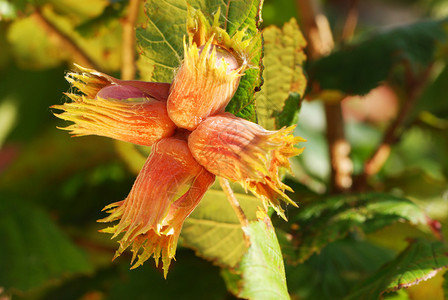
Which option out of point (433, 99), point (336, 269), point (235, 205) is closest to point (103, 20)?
point (235, 205)

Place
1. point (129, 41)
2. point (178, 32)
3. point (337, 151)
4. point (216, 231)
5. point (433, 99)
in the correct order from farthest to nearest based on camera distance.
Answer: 1. point (433, 99)
2. point (337, 151)
3. point (129, 41)
4. point (216, 231)
5. point (178, 32)

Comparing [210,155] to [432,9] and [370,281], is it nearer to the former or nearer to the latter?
[370,281]

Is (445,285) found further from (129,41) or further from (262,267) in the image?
(129,41)

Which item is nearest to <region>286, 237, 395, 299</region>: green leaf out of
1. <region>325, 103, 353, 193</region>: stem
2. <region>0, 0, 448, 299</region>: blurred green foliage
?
<region>0, 0, 448, 299</region>: blurred green foliage

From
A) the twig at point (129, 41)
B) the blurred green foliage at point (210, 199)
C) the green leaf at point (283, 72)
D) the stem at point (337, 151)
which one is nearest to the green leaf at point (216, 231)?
the blurred green foliage at point (210, 199)

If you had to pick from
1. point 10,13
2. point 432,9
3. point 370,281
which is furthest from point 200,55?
point 432,9

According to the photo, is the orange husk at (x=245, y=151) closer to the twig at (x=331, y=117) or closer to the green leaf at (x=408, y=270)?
the green leaf at (x=408, y=270)

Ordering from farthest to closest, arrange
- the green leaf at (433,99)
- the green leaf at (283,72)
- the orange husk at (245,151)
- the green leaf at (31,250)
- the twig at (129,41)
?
the green leaf at (433,99)
the green leaf at (31,250)
the twig at (129,41)
the green leaf at (283,72)
the orange husk at (245,151)
